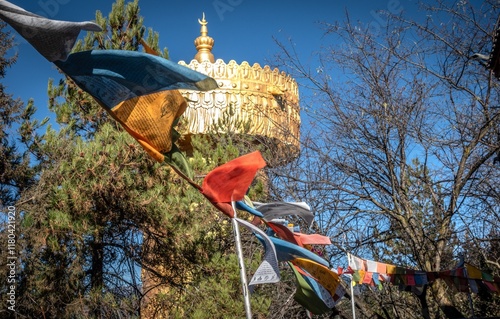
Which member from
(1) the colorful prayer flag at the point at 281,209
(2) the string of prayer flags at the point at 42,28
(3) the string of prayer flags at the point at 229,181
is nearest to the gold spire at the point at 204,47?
(1) the colorful prayer flag at the point at 281,209

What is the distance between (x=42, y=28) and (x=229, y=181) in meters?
2.98

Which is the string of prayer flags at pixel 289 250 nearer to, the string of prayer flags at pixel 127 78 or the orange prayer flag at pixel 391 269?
the string of prayer flags at pixel 127 78

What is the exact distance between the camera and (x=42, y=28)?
4270 millimetres

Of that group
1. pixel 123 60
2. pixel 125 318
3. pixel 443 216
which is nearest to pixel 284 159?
pixel 443 216

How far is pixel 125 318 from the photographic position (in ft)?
37.8

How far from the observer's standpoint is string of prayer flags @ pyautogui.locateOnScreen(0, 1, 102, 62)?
4227 mm

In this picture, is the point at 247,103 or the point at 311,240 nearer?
the point at 311,240

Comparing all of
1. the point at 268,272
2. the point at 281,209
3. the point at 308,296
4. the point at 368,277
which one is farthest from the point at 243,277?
the point at 368,277

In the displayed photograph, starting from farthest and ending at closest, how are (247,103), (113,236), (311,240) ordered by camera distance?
(247,103), (113,236), (311,240)

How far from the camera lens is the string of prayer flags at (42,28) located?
13.9ft

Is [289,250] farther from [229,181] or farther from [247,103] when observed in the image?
[247,103]

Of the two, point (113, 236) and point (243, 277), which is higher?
point (113, 236)

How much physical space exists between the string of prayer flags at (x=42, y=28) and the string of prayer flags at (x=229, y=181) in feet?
8.66

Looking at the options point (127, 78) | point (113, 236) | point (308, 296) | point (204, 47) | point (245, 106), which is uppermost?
point (204, 47)
